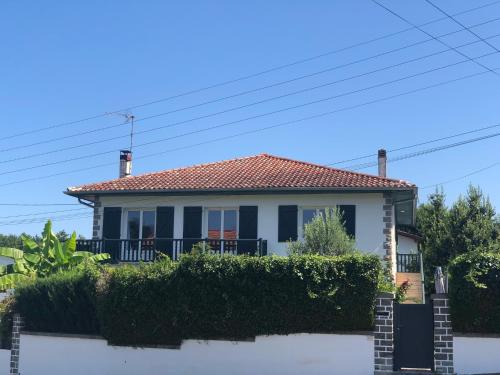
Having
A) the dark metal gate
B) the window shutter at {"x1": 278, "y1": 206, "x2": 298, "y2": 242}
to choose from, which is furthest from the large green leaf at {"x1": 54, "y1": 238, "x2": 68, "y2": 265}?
the dark metal gate

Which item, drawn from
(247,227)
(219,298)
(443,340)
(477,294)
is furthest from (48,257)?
(477,294)

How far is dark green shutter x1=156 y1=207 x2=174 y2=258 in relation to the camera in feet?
82.5

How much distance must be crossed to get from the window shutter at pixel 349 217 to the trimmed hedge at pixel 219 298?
879 centimetres

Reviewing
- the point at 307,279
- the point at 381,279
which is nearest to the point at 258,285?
the point at 307,279

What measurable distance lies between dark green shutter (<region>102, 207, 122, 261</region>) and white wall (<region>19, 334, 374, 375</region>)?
309 inches

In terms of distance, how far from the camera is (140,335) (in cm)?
1628

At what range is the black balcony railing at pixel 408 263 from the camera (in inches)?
1232

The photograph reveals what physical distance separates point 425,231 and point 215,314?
2222 centimetres

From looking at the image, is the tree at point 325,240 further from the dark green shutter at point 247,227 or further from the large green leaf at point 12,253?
the large green leaf at point 12,253

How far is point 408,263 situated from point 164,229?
12.5 meters

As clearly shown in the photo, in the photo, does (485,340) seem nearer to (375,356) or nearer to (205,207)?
(375,356)

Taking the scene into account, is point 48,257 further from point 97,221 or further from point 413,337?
point 413,337

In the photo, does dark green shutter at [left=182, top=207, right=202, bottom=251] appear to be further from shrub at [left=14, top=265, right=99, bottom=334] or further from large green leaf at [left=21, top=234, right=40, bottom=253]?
shrub at [left=14, top=265, right=99, bottom=334]

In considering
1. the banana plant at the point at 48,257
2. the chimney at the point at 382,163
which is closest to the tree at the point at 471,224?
the chimney at the point at 382,163
